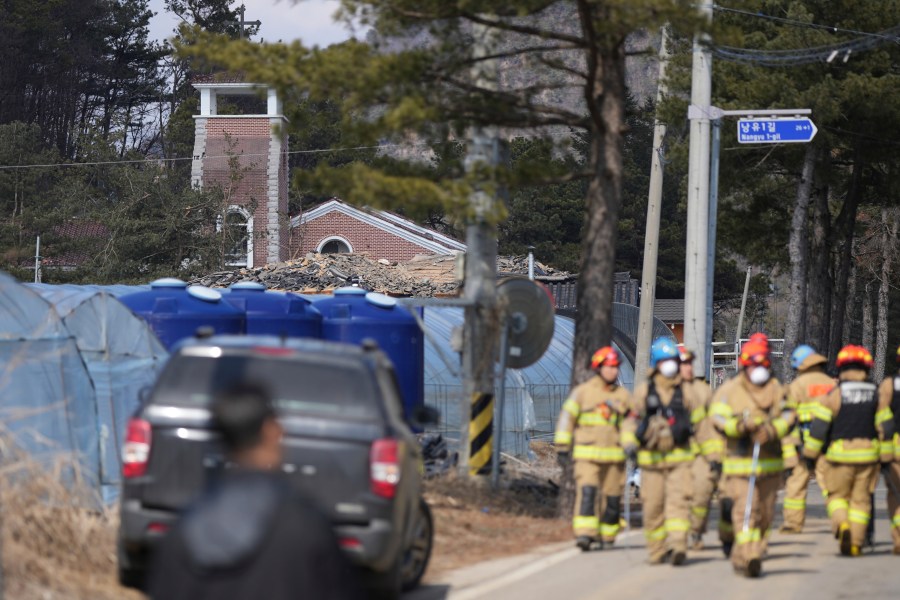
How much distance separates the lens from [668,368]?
12.8m

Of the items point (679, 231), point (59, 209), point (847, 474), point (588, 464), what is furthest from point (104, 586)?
point (679, 231)

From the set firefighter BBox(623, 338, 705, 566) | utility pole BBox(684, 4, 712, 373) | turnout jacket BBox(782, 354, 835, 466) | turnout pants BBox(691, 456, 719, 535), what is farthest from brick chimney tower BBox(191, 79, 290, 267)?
firefighter BBox(623, 338, 705, 566)

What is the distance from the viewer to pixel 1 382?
1109 centimetres

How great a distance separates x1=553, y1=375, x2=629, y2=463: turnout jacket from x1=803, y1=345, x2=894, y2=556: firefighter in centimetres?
196

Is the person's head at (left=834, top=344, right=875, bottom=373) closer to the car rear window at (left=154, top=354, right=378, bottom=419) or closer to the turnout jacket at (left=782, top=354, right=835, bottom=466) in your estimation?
the turnout jacket at (left=782, top=354, right=835, bottom=466)

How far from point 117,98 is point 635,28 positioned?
80.9 metres

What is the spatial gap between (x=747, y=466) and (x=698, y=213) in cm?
1003

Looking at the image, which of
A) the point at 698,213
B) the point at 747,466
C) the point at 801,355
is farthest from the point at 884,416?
the point at 698,213

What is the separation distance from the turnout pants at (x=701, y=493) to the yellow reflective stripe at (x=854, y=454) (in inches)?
47.8

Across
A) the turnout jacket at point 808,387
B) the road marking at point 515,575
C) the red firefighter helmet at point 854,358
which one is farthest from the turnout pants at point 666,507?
the turnout jacket at point 808,387

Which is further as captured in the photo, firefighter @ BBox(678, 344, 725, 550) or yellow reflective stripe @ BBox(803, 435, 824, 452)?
yellow reflective stripe @ BBox(803, 435, 824, 452)

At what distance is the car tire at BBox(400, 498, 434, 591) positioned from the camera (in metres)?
10.2

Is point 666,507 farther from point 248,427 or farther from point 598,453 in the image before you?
point 248,427

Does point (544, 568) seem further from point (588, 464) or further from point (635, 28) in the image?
point (635, 28)
